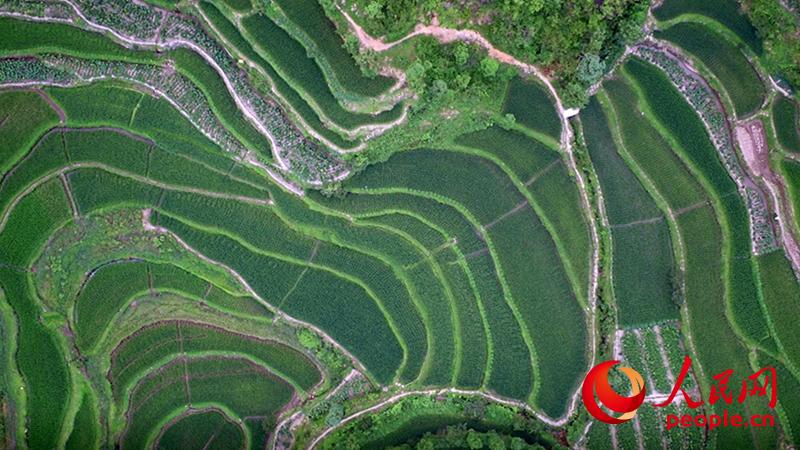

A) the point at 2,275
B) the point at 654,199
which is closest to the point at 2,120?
the point at 2,275

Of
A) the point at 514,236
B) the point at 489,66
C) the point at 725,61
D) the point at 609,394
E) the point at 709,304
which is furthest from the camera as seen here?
the point at 514,236

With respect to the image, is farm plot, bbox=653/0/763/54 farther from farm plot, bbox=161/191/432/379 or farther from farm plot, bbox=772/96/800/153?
farm plot, bbox=161/191/432/379

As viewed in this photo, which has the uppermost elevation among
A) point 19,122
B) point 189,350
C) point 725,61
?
point 19,122

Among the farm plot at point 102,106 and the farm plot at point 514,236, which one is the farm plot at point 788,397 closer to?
the farm plot at point 514,236

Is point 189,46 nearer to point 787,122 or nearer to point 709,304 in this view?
point 709,304

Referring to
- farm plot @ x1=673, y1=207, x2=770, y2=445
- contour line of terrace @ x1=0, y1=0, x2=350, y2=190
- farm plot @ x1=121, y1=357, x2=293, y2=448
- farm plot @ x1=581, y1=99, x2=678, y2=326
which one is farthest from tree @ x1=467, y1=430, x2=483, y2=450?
contour line of terrace @ x1=0, y1=0, x2=350, y2=190

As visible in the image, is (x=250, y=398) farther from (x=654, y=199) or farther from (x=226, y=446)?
(x=654, y=199)

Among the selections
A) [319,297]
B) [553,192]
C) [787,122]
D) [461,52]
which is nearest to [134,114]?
[319,297]
